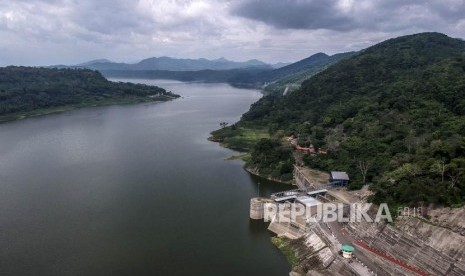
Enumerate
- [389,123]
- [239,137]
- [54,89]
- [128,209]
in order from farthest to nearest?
[54,89], [239,137], [389,123], [128,209]

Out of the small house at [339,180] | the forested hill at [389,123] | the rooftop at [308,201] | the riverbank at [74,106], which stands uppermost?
the forested hill at [389,123]

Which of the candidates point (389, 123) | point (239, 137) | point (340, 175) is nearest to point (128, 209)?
point (340, 175)

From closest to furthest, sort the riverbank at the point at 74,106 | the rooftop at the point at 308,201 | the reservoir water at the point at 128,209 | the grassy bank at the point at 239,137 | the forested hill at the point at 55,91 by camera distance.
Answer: the reservoir water at the point at 128,209 < the rooftop at the point at 308,201 < the grassy bank at the point at 239,137 < the riverbank at the point at 74,106 < the forested hill at the point at 55,91

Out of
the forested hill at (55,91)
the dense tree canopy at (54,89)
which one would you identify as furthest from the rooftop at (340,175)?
the dense tree canopy at (54,89)

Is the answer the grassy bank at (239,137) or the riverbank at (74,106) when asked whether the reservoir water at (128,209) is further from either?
the riverbank at (74,106)

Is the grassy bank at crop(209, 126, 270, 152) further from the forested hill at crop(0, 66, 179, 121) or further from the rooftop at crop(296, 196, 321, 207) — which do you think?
the forested hill at crop(0, 66, 179, 121)

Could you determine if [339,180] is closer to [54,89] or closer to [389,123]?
[389,123]

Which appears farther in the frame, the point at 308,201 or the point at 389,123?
the point at 389,123
